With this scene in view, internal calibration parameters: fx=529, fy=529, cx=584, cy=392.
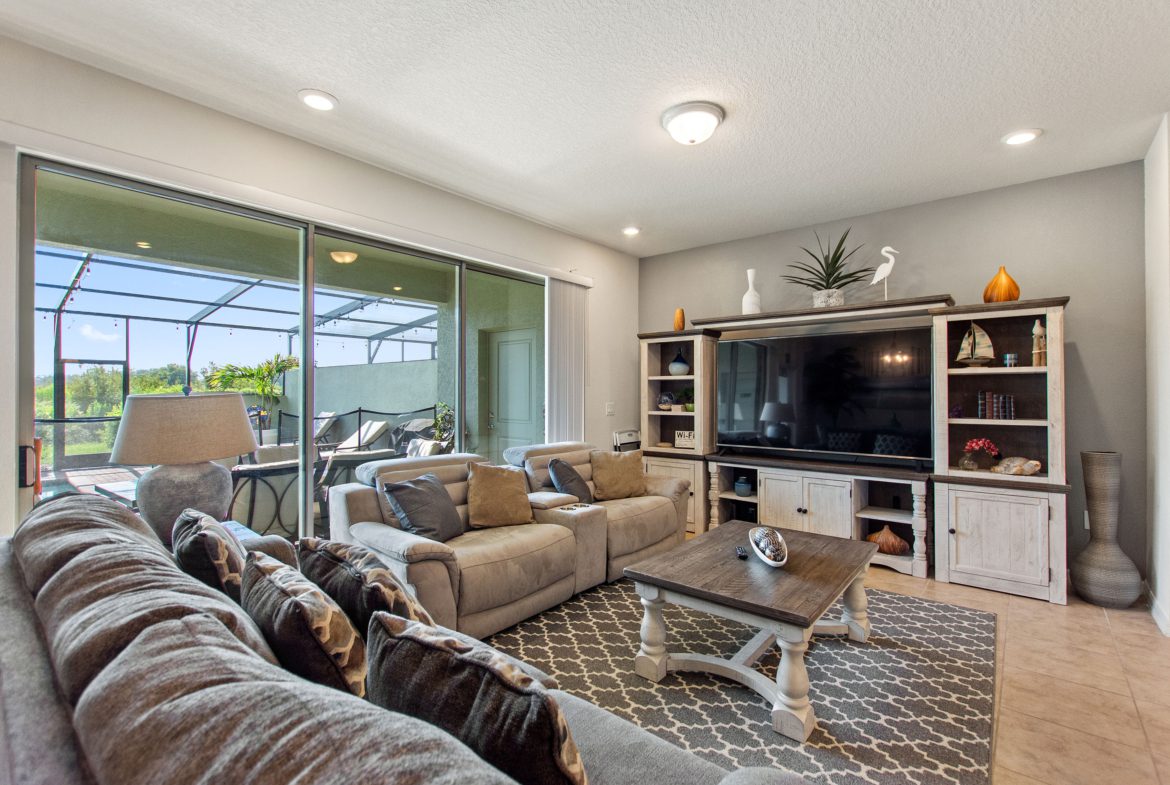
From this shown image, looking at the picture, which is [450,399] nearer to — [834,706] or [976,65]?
[834,706]

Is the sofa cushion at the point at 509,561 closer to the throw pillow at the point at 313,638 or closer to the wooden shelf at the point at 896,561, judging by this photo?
the throw pillow at the point at 313,638

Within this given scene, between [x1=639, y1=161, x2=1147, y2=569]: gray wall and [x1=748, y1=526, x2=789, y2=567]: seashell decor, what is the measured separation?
2602mm

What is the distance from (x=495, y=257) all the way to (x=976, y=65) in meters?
3.06

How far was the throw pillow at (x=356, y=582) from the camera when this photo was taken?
1121 millimetres

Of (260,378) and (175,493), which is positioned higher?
(260,378)

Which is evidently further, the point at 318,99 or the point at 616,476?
the point at 616,476

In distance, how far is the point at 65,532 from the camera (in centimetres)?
118

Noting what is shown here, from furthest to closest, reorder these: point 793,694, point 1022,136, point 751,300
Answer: point 751,300 < point 1022,136 < point 793,694

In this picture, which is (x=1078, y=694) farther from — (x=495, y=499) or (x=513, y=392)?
(x=513, y=392)

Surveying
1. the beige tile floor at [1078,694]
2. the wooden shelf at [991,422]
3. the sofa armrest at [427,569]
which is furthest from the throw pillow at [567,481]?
the wooden shelf at [991,422]

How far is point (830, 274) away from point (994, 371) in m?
1.37

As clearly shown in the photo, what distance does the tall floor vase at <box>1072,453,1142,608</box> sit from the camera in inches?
121

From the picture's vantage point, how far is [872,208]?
4184 mm

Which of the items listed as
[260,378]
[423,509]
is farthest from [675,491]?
[260,378]
